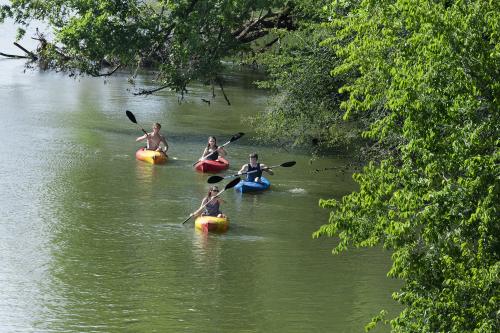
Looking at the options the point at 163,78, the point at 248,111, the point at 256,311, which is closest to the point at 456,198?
the point at 256,311

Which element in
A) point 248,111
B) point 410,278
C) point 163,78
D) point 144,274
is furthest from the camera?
point 248,111

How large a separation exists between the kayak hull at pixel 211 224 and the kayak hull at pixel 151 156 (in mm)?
6483

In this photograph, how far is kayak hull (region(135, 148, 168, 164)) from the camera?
83.6 ft

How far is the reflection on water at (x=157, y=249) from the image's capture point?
14516 mm

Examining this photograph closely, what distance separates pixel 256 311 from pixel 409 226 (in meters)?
5.34

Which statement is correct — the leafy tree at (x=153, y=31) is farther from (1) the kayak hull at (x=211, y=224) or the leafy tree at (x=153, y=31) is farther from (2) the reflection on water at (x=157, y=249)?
(1) the kayak hull at (x=211, y=224)

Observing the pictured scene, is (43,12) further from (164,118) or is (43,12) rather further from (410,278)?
(410,278)

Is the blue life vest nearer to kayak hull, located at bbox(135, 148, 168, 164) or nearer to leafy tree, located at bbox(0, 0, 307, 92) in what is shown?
kayak hull, located at bbox(135, 148, 168, 164)

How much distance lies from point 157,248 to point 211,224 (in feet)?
4.95

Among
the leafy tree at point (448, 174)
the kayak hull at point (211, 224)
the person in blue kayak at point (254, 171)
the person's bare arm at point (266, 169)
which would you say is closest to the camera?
the leafy tree at point (448, 174)

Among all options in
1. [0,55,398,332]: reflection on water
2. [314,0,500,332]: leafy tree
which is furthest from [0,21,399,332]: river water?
[314,0,500,332]: leafy tree

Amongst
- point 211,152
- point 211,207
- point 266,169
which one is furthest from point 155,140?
point 211,207

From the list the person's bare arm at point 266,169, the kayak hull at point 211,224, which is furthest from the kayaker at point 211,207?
the person's bare arm at point 266,169

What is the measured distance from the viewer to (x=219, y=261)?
17.3m
